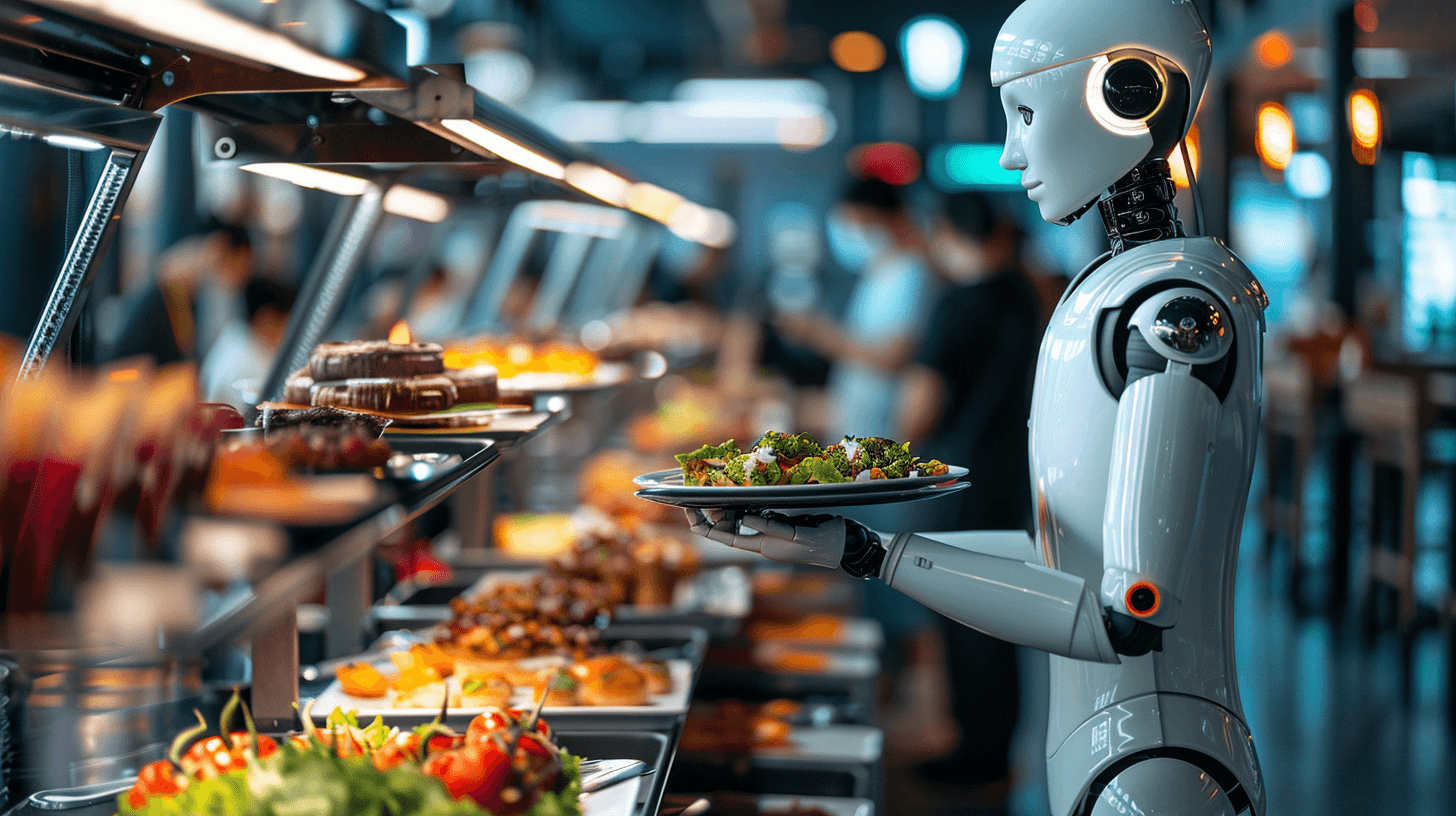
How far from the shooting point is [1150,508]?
1454 millimetres

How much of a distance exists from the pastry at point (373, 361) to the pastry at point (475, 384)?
42 mm

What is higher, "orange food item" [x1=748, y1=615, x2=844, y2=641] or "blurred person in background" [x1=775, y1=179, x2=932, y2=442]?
"blurred person in background" [x1=775, y1=179, x2=932, y2=442]

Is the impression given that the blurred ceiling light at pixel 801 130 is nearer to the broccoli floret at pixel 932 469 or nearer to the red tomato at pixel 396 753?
the broccoli floret at pixel 932 469

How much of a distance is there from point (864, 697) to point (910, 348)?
173 cm

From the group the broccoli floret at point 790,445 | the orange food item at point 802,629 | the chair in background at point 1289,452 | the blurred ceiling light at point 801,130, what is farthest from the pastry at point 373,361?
the blurred ceiling light at point 801,130

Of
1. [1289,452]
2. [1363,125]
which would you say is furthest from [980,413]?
[1289,452]

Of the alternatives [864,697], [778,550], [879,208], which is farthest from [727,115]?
[778,550]

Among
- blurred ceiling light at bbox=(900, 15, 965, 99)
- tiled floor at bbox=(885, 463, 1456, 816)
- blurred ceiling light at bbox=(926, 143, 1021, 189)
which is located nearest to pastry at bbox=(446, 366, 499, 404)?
tiled floor at bbox=(885, 463, 1456, 816)

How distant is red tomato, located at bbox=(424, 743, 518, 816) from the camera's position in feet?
4.30

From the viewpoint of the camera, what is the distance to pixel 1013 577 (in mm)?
1484

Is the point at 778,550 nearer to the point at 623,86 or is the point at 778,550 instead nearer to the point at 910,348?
the point at 910,348

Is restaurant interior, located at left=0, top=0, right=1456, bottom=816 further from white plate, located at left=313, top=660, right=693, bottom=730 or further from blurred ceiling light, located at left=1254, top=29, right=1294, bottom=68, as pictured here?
blurred ceiling light, located at left=1254, top=29, right=1294, bottom=68

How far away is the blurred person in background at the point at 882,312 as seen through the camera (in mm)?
4828

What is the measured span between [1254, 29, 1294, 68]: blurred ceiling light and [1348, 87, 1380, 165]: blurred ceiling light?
0.96 metres
